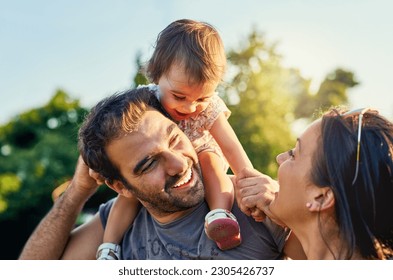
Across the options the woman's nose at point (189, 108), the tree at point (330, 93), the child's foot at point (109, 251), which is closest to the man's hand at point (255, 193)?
the woman's nose at point (189, 108)

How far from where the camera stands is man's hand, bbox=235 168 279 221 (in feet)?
5.28

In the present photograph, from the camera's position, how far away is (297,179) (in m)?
1.46

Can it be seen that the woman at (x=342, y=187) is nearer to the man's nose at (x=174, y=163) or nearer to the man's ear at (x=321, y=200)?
the man's ear at (x=321, y=200)

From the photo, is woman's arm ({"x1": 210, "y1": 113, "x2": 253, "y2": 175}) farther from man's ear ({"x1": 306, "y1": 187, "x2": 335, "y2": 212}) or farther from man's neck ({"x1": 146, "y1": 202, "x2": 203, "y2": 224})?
man's ear ({"x1": 306, "y1": 187, "x2": 335, "y2": 212})

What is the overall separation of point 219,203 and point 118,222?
0.41 meters

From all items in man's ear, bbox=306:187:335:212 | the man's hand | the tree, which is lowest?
the tree

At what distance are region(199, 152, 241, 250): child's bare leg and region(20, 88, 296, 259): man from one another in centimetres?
4

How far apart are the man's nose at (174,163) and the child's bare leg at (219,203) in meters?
0.13

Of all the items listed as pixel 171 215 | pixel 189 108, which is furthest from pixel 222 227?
pixel 189 108

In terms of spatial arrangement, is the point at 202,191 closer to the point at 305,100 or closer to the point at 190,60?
the point at 190,60

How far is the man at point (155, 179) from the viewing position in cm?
176

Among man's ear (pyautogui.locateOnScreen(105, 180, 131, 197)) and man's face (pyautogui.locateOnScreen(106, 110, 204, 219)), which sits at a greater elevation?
man's face (pyautogui.locateOnScreen(106, 110, 204, 219))

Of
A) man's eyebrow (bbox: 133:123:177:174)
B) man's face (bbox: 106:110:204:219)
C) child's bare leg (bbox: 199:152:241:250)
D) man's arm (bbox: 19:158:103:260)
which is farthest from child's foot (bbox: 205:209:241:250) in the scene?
man's arm (bbox: 19:158:103:260)

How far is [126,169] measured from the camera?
1850mm
